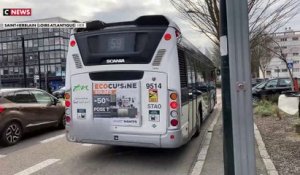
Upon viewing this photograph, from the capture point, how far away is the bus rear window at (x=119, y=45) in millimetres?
6895

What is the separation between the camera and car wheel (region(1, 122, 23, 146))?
9.43 metres

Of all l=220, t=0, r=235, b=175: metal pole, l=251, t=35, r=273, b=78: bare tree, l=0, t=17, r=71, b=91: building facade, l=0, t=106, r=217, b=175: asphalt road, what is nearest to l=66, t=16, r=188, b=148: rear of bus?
l=0, t=106, r=217, b=175: asphalt road

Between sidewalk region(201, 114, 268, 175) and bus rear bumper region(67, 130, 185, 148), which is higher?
bus rear bumper region(67, 130, 185, 148)

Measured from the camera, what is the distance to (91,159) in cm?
776

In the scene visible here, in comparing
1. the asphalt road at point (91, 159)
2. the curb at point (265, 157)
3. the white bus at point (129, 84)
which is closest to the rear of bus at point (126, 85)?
the white bus at point (129, 84)

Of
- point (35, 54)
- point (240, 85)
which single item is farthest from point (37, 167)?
point (35, 54)

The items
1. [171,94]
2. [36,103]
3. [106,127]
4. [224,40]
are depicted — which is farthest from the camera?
[36,103]

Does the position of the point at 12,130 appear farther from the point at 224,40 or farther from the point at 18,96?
the point at 224,40

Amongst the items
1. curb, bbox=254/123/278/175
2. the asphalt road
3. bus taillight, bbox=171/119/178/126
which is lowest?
the asphalt road

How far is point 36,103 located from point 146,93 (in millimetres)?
5265

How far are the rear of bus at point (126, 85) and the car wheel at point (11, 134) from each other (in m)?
2.72

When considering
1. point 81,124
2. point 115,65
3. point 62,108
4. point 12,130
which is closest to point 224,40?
point 115,65

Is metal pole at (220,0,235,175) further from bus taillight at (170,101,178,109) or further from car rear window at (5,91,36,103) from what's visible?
car rear window at (5,91,36,103)

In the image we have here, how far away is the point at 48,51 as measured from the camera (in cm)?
6172
